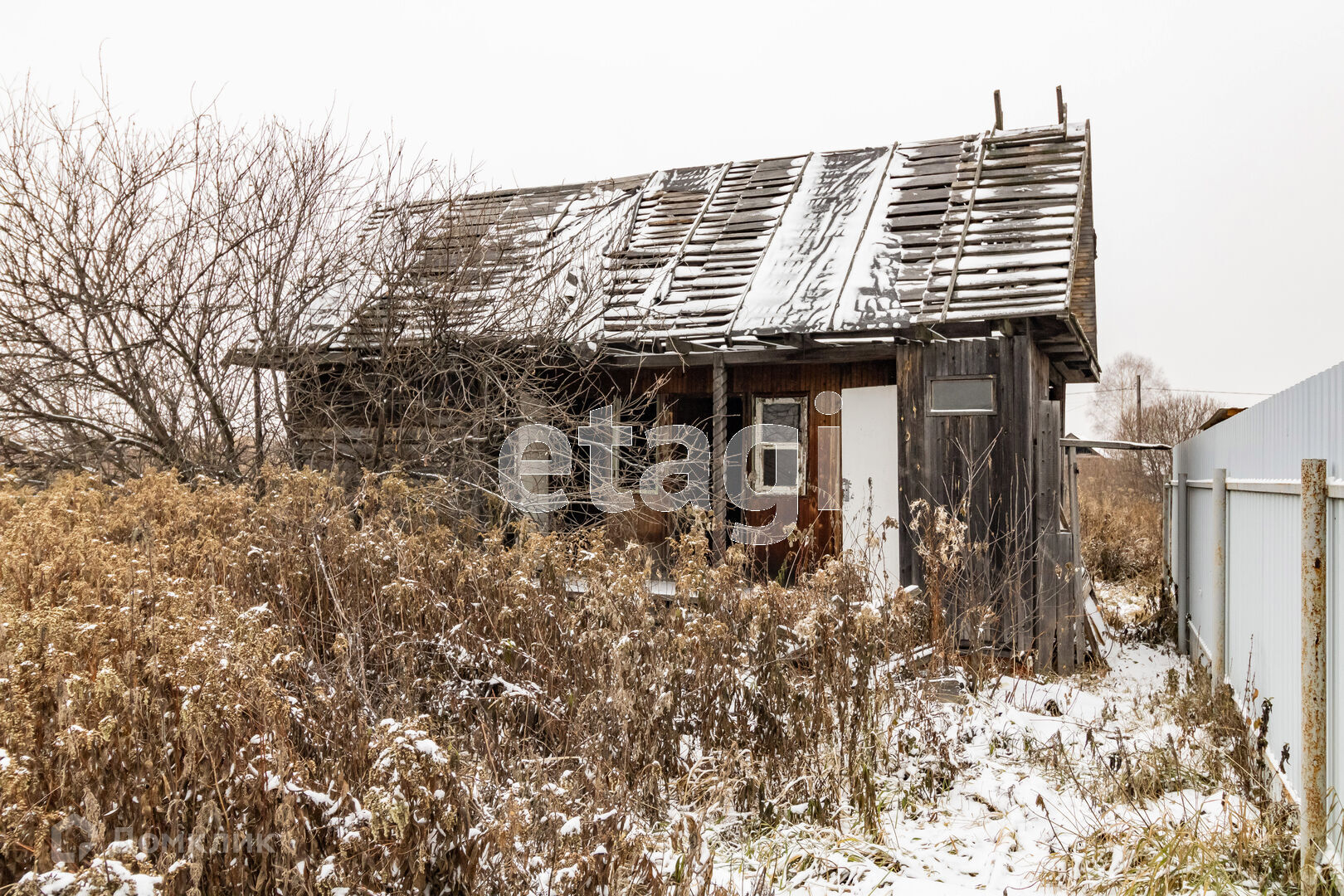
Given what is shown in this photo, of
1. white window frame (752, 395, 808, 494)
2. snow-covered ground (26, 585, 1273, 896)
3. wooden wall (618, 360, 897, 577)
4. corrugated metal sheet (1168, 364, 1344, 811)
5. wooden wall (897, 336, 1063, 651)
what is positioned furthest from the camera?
white window frame (752, 395, 808, 494)

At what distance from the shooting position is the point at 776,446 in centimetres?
1007

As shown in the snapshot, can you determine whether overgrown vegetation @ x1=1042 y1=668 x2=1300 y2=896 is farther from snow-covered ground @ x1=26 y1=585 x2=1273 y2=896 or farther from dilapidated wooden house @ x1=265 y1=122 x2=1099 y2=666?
dilapidated wooden house @ x1=265 y1=122 x2=1099 y2=666

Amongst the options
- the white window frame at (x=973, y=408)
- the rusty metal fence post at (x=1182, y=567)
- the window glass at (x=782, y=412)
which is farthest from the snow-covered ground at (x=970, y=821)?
the window glass at (x=782, y=412)

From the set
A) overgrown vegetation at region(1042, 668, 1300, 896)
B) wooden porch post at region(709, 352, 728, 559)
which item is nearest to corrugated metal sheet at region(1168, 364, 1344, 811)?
overgrown vegetation at region(1042, 668, 1300, 896)

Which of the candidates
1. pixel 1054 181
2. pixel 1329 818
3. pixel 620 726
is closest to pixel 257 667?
pixel 620 726

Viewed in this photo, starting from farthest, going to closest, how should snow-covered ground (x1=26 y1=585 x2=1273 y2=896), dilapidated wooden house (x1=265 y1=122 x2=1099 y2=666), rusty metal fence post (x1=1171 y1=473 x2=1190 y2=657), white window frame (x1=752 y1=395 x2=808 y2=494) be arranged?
white window frame (x1=752 y1=395 x2=808 y2=494), rusty metal fence post (x1=1171 y1=473 x2=1190 y2=657), dilapidated wooden house (x1=265 y1=122 x2=1099 y2=666), snow-covered ground (x1=26 y1=585 x2=1273 y2=896)

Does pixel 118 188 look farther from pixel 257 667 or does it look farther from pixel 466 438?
pixel 257 667

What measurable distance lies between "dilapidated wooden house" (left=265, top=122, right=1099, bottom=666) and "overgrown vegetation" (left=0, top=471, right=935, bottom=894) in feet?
8.65

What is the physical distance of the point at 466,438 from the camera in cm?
905

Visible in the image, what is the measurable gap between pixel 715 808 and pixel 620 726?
0.58m

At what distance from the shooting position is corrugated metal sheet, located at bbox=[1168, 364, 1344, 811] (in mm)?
2994
